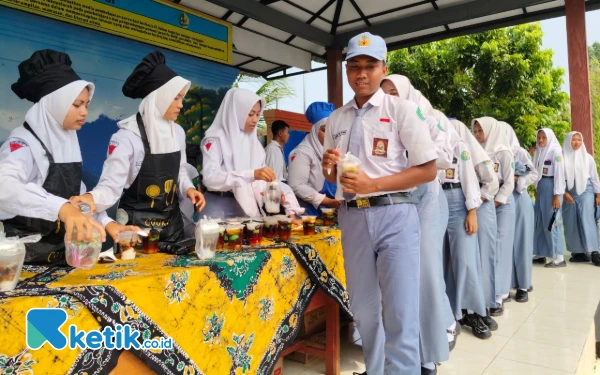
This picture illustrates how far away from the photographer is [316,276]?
2.19 m

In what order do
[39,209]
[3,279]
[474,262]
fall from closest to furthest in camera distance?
1. [3,279]
2. [39,209]
3. [474,262]

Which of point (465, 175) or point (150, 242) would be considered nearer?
point (150, 242)

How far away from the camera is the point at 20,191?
1.52 meters

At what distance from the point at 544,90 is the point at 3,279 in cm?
1321

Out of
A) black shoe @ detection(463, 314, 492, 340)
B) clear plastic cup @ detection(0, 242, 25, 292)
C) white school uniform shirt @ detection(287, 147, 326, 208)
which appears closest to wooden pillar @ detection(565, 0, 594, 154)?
black shoe @ detection(463, 314, 492, 340)

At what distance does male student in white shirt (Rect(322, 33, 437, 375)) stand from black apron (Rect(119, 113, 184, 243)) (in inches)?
32.8

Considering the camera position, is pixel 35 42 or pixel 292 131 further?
pixel 292 131

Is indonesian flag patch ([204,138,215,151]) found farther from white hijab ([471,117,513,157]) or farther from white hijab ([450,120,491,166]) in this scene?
white hijab ([471,117,513,157])

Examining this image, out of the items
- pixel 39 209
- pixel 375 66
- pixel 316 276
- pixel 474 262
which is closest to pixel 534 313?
pixel 474 262

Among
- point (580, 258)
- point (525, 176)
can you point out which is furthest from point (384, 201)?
point (580, 258)

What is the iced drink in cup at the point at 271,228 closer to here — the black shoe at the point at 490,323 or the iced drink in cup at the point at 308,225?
the iced drink in cup at the point at 308,225

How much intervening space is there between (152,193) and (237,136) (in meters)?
0.69

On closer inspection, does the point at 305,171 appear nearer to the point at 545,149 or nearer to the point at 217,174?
the point at 217,174

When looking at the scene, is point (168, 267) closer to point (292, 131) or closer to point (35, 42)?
point (35, 42)
